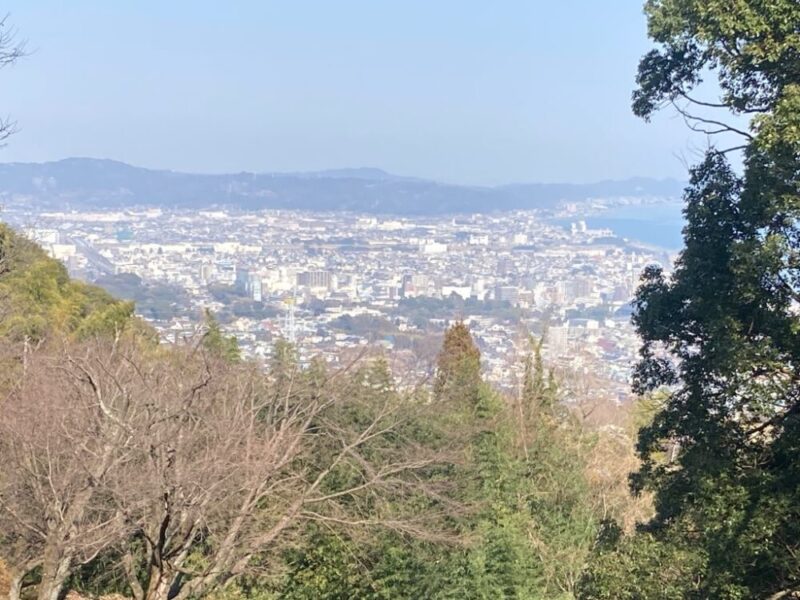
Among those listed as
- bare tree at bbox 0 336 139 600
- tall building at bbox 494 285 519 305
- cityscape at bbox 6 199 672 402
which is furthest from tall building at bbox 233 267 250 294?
bare tree at bbox 0 336 139 600

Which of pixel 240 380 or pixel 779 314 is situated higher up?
A: pixel 779 314

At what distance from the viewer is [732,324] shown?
20.2 ft

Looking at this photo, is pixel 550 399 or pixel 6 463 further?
pixel 550 399

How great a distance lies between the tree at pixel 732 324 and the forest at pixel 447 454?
0.02 metres

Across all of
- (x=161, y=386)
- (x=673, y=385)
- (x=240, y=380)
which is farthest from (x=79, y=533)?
(x=673, y=385)

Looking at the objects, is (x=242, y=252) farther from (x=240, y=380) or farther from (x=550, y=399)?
(x=240, y=380)

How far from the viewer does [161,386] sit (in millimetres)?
8773

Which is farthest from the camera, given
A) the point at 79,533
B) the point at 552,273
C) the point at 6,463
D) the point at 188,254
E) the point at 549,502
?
the point at 188,254

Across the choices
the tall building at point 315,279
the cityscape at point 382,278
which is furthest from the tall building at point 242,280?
the tall building at point 315,279

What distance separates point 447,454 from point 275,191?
198 ft

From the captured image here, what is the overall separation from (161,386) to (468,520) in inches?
185

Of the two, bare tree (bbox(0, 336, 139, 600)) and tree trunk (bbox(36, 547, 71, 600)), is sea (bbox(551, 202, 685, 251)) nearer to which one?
bare tree (bbox(0, 336, 139, 600))

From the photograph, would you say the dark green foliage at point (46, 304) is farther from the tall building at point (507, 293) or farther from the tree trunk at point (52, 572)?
the tall building at point (507, 293)

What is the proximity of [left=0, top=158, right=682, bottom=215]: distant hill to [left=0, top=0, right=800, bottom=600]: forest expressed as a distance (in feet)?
162
